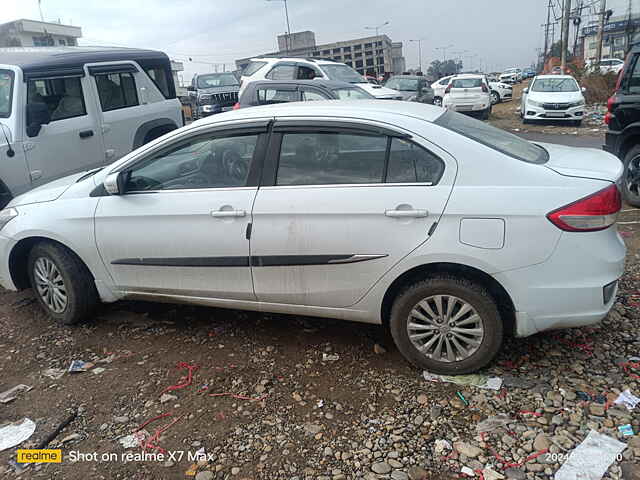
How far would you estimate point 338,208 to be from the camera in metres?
3.07

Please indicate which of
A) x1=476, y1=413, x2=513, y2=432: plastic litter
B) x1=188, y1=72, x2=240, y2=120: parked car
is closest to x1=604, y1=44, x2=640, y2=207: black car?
x1=476, y1=413, x2=513, y2=432: plastic litter

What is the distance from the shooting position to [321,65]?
504 inches

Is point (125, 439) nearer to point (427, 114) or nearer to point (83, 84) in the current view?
point (427, 114)

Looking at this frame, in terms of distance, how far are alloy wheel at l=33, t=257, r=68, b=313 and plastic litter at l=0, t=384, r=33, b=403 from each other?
786mm

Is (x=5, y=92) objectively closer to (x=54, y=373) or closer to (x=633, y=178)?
(x=54, y=373)

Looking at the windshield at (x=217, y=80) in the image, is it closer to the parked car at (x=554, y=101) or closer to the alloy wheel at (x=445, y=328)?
the parked car at (x=554, y=101)

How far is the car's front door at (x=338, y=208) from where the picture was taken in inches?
117

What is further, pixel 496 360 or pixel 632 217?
pixel 632 217

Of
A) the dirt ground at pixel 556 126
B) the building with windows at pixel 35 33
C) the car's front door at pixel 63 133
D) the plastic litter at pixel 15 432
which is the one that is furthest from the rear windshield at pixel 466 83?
the building with windows at pixel 35 33

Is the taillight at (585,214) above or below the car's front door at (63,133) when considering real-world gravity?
below

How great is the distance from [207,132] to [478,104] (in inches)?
647

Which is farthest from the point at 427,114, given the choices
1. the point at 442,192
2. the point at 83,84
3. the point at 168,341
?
the point at 83,84

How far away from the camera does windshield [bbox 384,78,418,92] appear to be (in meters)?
18.8

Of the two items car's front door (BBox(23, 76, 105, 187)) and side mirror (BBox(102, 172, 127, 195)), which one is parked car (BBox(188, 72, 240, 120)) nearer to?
car's front door (BBox(23, 76, 105, 187))
